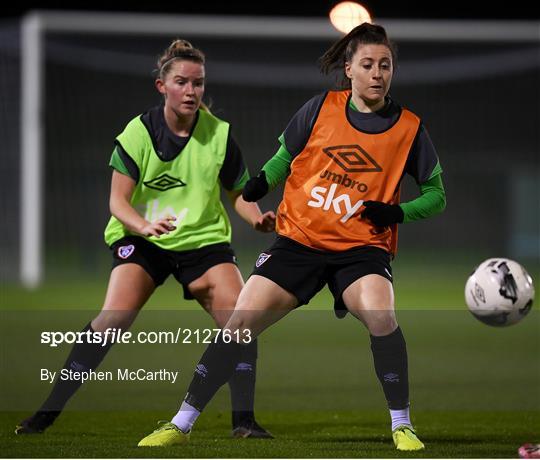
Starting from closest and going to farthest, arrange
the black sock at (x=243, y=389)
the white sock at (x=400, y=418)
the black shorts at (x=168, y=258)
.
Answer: the white sock at (x=400, y=418), the black sock at (x=243, y=389), the black shorts at (x=168, y=258)

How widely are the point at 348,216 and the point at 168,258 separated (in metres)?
1.07

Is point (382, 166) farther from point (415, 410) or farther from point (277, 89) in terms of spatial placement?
point (277, 89)

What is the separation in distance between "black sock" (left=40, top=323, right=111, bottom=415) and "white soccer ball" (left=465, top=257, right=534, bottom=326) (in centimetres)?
171

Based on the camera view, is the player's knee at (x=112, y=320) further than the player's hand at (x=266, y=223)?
Yes

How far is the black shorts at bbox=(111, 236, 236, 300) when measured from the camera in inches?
220

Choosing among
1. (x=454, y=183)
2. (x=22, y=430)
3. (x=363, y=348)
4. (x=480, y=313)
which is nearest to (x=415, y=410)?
(x=480, y=313)

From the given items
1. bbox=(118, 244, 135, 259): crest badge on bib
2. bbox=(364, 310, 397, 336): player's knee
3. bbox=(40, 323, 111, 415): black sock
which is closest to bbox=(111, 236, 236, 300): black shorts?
bbox=(118, 244, 135, 259): crest badge on bib

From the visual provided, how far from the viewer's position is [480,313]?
5344mm

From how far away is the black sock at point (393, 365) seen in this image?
4883 millimetres

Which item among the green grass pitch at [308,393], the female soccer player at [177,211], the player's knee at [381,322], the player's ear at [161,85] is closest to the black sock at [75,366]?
the female soccer player at [177,211]

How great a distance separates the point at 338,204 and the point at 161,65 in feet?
4.15

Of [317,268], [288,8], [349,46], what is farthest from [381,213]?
[288,8]

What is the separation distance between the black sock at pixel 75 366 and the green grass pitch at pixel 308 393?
15 cm

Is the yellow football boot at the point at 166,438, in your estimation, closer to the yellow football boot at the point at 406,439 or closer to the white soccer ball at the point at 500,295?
the yellow football boot at the point at 406,439
